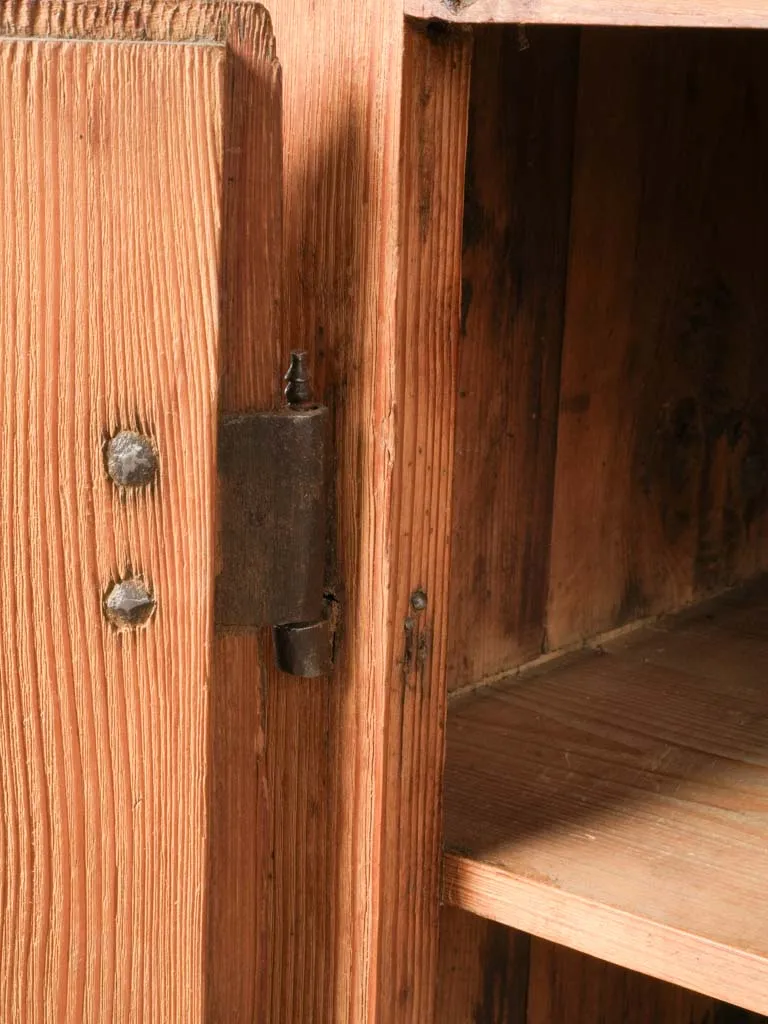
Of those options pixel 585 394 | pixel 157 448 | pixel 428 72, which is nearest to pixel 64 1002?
pixel 157 448

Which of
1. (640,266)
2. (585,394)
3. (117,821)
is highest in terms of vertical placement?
(640,266)

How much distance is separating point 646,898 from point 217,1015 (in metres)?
0.22

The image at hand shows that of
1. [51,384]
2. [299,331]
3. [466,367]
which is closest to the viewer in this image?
[51,384]

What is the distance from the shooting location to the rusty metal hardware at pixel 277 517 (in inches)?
23.8

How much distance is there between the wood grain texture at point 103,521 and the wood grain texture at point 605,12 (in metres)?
0.11

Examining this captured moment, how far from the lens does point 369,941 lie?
2.21 feet

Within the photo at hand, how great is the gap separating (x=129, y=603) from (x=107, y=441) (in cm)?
7

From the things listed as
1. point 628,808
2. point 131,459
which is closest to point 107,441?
point 131,459

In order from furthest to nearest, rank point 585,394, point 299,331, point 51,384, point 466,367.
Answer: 1. point 585,394
2. point 466,367
3. point 299,331
4. point 51,384

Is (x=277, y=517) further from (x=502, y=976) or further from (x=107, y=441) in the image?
(x=502, y=976)

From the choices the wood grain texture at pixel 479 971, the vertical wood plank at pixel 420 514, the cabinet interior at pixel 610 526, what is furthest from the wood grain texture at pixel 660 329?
the vertical wood plank at pixel 420 514

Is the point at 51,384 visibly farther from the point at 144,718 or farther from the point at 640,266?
the point at 640,266

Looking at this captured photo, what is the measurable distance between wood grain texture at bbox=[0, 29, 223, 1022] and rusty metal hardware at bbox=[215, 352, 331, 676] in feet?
0.09

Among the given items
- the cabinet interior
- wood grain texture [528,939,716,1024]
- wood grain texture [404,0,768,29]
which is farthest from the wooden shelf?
wood grain texture [404,0,768,29]
